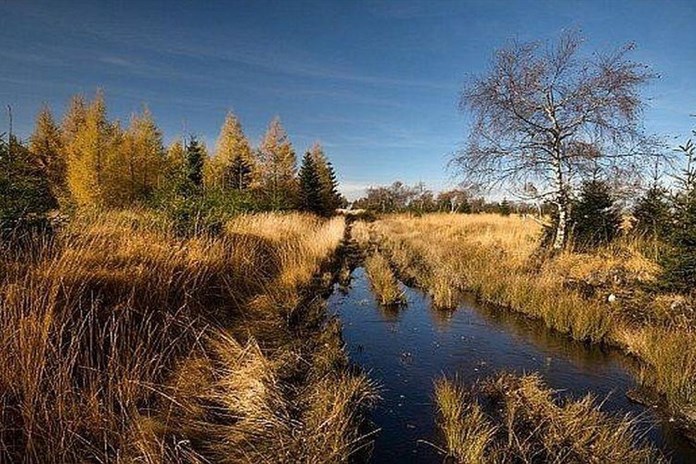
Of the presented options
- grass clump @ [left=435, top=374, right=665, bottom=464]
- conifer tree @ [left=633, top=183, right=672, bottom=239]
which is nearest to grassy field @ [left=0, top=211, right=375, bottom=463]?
grass clump @ [left=435, top=374, right=665, bottom=464]

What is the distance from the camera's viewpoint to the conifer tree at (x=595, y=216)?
13312 mm

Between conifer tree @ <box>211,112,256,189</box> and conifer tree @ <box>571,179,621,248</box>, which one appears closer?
conifer tree @ <box>571,179,621,248</box>

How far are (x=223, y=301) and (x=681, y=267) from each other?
7.17 meters

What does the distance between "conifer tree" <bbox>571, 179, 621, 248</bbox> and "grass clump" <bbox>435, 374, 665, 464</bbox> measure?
10.4 m

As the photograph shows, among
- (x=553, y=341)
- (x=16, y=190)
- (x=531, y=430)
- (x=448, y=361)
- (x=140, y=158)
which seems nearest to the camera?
(x=531, y=430)

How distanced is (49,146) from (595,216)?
3262cm

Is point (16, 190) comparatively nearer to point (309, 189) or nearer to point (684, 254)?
point (684, 254)

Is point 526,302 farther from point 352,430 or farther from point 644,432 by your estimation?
point 352,430

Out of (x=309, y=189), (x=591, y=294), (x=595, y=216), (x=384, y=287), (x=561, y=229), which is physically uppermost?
(x=309, y=189)

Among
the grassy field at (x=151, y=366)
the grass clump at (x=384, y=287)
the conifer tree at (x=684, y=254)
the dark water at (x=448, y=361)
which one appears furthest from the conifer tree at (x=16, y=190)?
the conifer tree at (x=684, y=254)

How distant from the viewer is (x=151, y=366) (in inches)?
154

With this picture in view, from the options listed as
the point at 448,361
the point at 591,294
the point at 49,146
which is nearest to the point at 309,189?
the point at 49,146

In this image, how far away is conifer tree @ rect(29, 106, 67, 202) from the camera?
28703 mm

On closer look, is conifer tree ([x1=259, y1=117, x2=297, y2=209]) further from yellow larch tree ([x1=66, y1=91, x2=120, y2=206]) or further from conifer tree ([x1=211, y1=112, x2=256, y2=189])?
yellow larch tree ([x1=66, y1=91, x2=120, y2=206])
